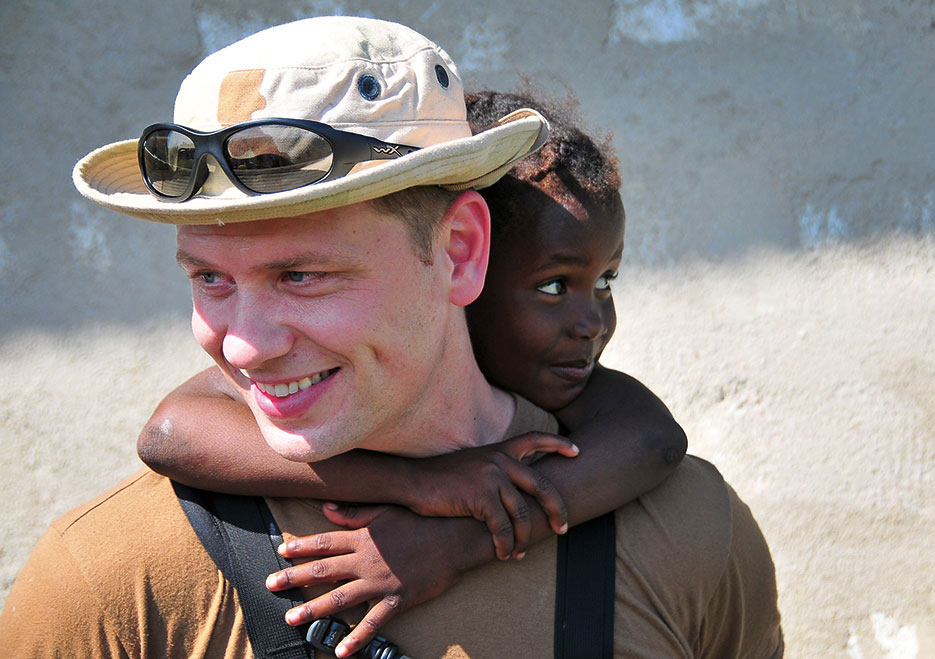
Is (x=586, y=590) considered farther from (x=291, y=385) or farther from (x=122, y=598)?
(x=122, y=598)

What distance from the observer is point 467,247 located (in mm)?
1619

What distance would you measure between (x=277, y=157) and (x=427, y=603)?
0.74 meters

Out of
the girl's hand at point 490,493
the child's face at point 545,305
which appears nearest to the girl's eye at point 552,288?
the child's face at point 545,305

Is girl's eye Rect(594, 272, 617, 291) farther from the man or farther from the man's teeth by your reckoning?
the man's teeth

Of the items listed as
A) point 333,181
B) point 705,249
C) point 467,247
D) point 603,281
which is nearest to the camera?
point 333,181

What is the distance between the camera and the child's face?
1.86 meters

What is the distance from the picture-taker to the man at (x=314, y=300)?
131cm

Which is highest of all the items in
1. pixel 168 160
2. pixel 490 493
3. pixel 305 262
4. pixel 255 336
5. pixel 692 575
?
pixel 168 160

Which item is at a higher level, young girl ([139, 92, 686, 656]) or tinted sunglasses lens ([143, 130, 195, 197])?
tinted sunglasses lens ([143, 130, 195, 197])

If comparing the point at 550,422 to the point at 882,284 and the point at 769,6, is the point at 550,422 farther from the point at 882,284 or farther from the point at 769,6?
the point at 769,6

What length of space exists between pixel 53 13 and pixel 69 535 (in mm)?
2619

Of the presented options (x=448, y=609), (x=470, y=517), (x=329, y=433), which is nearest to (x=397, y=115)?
(x=329, y=433)

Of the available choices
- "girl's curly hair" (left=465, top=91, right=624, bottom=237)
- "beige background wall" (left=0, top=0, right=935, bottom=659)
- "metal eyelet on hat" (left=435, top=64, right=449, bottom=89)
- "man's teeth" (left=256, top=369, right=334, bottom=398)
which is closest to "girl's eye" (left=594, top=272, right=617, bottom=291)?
"girl's curly hair" (left=465, top=91, right=624, bottom=237)

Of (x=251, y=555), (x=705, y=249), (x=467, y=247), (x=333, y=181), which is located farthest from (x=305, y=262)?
(x=705, y=249)
